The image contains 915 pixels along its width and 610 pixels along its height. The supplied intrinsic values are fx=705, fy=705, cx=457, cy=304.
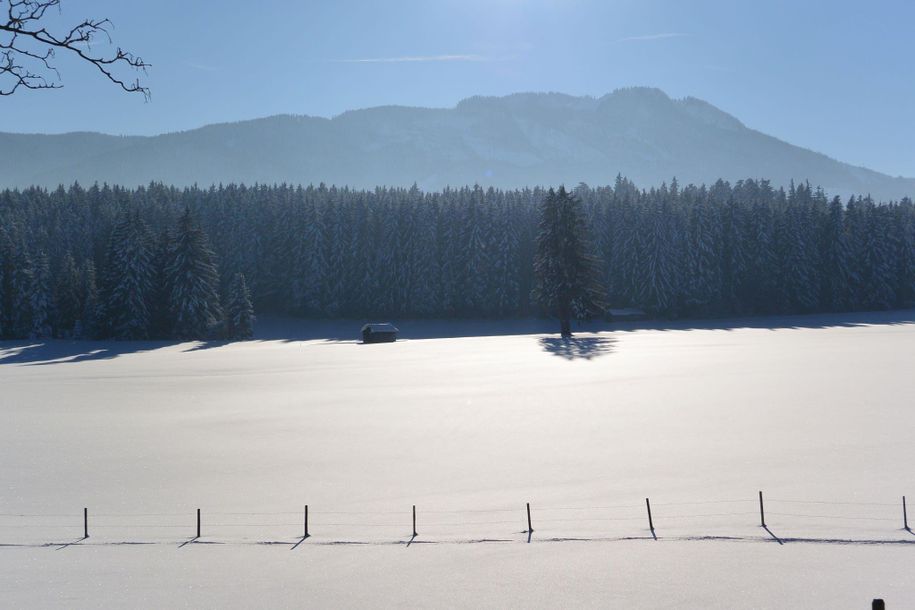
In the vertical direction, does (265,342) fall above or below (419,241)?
below

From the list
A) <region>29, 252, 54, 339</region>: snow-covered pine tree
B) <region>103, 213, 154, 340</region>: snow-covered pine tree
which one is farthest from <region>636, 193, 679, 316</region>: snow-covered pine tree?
<region>29, 252, 54, 339</region>: snow-covered pine tree

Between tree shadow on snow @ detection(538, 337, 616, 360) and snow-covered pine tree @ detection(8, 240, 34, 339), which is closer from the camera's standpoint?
tree shadow on snow @ detection(538, 337, 616, 360)

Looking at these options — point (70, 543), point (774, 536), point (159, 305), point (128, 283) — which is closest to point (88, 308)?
point (128, 283)

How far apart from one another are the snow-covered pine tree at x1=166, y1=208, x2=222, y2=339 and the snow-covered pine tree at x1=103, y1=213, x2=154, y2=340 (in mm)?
2659

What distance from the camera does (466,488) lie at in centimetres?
1817

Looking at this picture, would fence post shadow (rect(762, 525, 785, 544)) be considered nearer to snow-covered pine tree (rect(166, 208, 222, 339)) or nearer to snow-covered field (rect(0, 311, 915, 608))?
snow-covered field (rect(0, 311, 915, 608))

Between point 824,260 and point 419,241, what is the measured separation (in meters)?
Result: 59.7

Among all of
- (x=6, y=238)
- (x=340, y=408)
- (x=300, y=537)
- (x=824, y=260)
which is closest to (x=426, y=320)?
(x=6, y=238)

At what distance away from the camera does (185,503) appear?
1720cm

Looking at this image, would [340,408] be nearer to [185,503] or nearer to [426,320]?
[185,503]

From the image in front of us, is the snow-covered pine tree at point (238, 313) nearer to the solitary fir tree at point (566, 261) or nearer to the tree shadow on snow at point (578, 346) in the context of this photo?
the solitary fir tree at point (566, 261)

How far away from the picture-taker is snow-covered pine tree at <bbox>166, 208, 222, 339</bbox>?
70125mm

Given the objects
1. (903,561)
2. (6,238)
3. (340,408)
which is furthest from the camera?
(6,238)

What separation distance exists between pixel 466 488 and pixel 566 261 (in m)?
51.2
